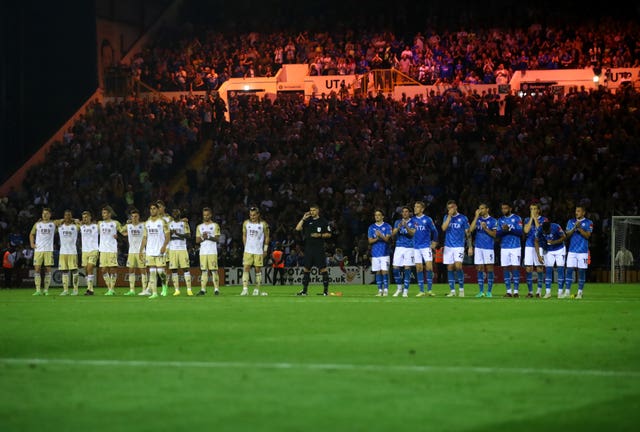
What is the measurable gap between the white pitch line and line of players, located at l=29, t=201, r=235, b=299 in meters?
15.2

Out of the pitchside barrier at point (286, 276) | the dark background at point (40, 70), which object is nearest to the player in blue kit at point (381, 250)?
the pitchside barrier at point (286, 276)

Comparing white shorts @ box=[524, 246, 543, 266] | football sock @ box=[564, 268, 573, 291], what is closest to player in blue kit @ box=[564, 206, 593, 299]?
football sock @ box=[564, 268, 573, 291]

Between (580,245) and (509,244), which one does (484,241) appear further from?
(580,245)

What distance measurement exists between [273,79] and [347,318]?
3198cm

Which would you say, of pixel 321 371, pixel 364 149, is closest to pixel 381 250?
pixel 364 149

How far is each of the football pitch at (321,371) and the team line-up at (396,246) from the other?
714cm

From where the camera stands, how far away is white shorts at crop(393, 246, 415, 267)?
26438 mm

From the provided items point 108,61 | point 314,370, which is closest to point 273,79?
point 108,61

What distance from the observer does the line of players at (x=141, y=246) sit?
90.7ft

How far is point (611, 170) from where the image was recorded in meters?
37.2

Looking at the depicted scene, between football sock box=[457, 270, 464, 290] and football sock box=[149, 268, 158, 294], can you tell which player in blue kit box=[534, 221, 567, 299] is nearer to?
football sock box=[457, 270, 464, 290]

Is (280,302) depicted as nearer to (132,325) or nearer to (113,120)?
(132,325)

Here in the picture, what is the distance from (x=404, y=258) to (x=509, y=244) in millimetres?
2694

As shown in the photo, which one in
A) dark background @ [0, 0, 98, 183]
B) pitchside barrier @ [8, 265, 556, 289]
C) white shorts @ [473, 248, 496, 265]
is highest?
dark background @ [0, 0, 98, 183]
